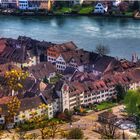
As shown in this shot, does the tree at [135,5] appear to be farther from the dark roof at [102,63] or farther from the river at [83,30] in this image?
the dark roof at [102,63]

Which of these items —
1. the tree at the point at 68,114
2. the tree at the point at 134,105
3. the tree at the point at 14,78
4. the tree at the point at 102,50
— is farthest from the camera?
the tree at the point at 102,50

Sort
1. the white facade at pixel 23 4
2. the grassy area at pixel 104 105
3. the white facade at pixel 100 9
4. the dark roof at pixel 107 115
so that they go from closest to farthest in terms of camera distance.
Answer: the dark roof at pixel 107 115, the grassy area at pixel 104 105, the white facade at pixel 100 9, the white facade at pixel 23 4

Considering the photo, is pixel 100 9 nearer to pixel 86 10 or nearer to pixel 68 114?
pixel 86 10

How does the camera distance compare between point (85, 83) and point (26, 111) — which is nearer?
point (26, 111)

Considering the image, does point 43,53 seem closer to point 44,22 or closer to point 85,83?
point 85,83

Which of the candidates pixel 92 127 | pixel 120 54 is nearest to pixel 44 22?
pixel 120 54

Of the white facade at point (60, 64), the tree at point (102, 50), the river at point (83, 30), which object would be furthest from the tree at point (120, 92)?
the river at point (83, 30)

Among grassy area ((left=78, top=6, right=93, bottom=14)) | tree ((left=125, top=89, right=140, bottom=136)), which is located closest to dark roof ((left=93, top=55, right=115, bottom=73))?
tree ((left=125, top=89, right=140, bottom=136))

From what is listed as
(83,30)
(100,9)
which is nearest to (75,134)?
(83,30)
